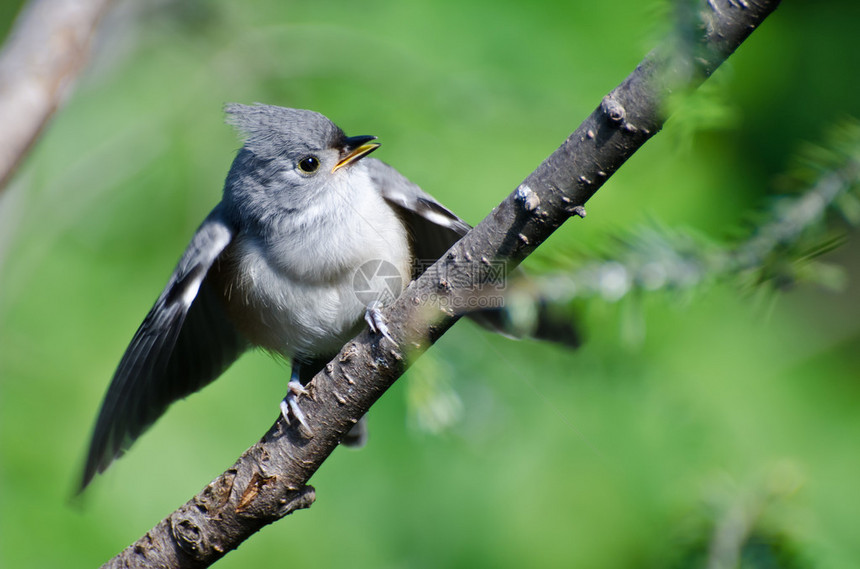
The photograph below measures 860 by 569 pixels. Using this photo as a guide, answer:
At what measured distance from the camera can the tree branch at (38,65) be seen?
239 cm

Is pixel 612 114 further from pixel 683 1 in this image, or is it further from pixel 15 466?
pixel 15 466

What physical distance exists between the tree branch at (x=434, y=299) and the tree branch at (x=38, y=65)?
151 centimetres

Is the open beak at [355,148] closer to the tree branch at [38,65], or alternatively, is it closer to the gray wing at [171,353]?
the gray wing at [171,353]

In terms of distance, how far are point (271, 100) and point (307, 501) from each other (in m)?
2.30

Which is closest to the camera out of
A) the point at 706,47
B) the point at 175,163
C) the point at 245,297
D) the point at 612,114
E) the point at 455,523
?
the point at 706,47

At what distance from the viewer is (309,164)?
2.48m

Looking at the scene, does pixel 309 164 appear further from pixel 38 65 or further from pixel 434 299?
pixel 434 299

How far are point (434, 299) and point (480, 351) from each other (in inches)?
36.3

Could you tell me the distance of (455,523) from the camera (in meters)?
2.71

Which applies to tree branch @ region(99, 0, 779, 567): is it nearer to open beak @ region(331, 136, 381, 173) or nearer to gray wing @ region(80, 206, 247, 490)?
gray wing @ region(80, 206, 247, 490)

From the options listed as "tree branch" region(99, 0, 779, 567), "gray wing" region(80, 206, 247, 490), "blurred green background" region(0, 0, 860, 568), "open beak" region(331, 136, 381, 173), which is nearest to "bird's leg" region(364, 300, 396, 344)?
"tree branch" region(99, 0, 779, 567)

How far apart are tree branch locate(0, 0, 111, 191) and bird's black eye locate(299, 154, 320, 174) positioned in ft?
3.06

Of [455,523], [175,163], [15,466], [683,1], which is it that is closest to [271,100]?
[175,163]

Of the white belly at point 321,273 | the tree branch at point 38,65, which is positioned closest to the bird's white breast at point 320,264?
the white belly at point 321,273
